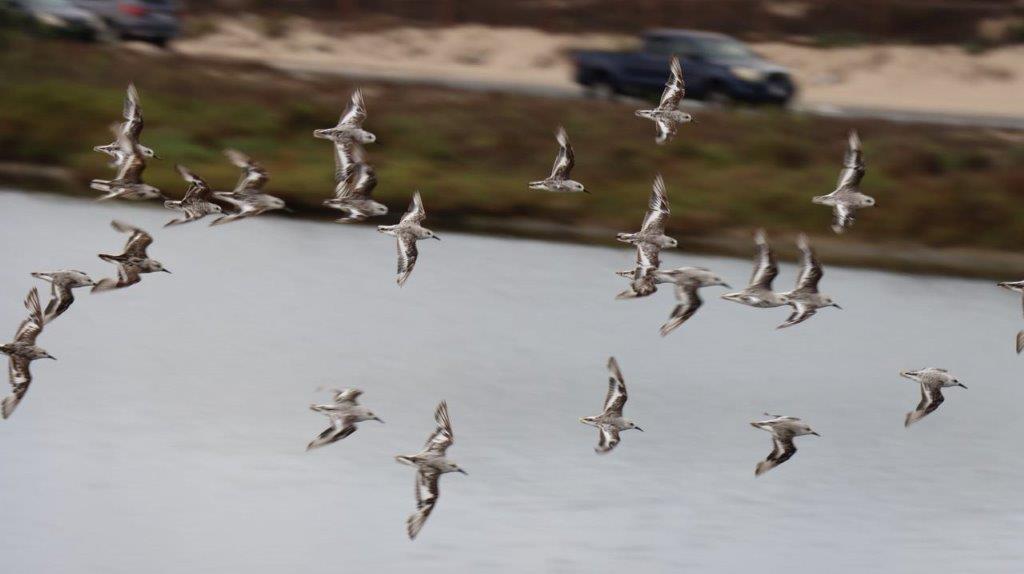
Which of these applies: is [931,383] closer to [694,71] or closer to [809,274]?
[809,274]

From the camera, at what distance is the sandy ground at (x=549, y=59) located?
46750 millimetres

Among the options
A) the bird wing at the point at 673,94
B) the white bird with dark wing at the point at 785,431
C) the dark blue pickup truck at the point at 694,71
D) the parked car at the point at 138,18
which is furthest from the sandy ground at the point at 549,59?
the white bird with dark wing at the point at 785,431

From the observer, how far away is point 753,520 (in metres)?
22.0

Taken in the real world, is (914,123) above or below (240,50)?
above

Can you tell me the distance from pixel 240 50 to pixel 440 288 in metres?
19.8

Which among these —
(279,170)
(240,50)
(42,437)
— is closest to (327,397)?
(42,437)

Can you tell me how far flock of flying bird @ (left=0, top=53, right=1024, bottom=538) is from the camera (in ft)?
64.8

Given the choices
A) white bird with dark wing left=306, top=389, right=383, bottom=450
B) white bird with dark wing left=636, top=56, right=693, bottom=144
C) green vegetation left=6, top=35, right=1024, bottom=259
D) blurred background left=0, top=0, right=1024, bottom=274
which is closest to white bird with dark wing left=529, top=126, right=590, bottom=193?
white bird with dark wing left=636, top=56, right=693, bottom=144

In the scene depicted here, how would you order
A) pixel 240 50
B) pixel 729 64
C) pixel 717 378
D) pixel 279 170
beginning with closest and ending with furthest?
pixel 717 378 → pixel 279 170 → pixel 729 64 → pixel 240 50

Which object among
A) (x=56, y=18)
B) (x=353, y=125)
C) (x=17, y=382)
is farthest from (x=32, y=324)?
(x=56, y=18)

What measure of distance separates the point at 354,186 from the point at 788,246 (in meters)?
14.0

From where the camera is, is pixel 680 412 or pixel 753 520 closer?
pixel 753 520

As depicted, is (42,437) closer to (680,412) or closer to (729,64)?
(680,412)

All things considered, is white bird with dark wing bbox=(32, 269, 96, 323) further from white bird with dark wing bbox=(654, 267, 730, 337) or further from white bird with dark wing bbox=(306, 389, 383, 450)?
white bird with dark wing bbox=(654, 267, 730, 337)
